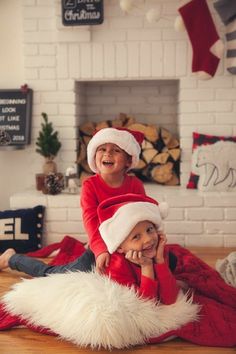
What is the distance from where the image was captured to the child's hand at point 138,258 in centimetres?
167

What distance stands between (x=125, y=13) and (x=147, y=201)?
5.46 ft

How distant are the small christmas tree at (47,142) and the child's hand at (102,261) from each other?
1.38 metres

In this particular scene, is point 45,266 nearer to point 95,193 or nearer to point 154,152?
point 95,193

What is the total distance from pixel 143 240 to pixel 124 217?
115 millimetres

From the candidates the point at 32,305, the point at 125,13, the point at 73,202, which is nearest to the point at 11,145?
the point at 73,202

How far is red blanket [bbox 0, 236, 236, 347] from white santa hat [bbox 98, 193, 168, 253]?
1.33 ft

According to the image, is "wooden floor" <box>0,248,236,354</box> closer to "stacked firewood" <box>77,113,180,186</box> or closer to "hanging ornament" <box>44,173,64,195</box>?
"hanging ornament" <box>44,173,64,195</box>

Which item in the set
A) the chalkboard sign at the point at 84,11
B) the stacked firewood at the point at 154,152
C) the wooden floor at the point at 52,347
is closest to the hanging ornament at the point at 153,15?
the chalkboard sign at the point at 84,11

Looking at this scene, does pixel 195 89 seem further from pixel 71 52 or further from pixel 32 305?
pixel 32 305

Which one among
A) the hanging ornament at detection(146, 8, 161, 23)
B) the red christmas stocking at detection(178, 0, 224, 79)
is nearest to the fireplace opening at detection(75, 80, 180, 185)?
the red christmas stocking at detection(178, 0, 224, 79)

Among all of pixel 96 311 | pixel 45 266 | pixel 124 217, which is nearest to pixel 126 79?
pixel 45 266

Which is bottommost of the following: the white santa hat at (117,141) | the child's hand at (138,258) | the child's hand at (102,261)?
the child's hand at (102,261)

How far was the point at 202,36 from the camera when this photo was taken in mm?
2852

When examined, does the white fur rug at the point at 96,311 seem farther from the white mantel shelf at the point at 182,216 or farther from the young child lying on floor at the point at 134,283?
the white mantel shelf at the point at 182,216
